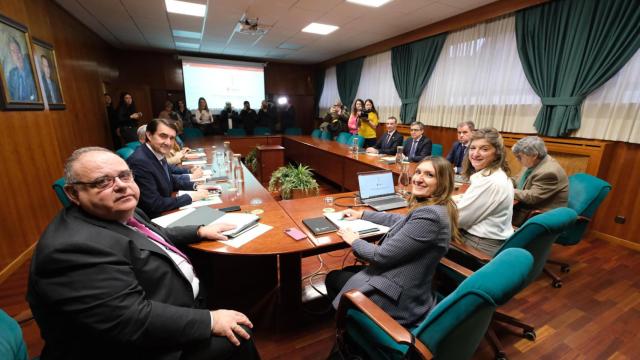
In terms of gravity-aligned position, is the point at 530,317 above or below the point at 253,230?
below

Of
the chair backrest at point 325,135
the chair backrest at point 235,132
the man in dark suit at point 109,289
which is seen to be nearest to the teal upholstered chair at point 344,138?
the chair backrest at point 325,135

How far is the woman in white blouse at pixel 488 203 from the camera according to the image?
5.37ft

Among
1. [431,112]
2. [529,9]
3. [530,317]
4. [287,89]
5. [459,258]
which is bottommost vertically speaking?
[530,317]

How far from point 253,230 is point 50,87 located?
365 cm

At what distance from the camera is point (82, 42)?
4.61 metres

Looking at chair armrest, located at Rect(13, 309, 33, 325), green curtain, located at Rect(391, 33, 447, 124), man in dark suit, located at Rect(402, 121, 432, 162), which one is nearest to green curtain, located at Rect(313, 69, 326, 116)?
green curtain, located at Rect(391, 33, 447, 124)

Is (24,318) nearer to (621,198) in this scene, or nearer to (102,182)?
(102,182)

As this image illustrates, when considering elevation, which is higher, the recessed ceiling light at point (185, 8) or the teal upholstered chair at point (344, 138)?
the recessed ceiling light at point (185, 8)

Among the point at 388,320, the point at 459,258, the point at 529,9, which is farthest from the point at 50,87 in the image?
the point at 529,9

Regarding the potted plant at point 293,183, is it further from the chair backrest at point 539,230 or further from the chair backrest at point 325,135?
the chair backrest at point 325,135

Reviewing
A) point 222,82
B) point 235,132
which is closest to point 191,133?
point 235,132

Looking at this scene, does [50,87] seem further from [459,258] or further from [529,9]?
[529,9]

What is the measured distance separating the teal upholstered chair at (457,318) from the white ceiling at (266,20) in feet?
12.7

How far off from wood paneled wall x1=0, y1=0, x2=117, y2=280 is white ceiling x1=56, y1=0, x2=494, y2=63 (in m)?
0.57
